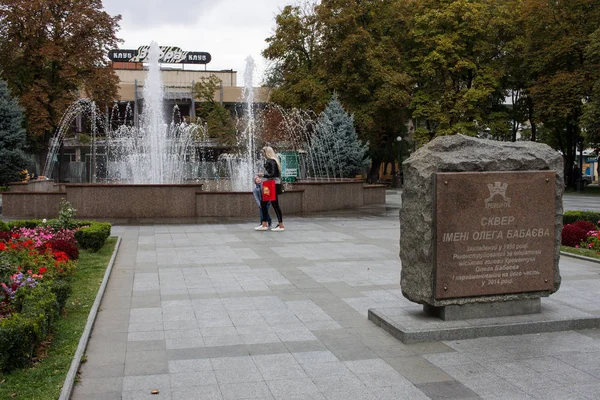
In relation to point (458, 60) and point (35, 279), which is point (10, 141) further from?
point (458, 60)

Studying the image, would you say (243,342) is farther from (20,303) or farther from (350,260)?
(350,260)

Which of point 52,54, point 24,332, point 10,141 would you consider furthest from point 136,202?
point 52,54

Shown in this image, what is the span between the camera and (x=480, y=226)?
6812mm

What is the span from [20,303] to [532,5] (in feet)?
136

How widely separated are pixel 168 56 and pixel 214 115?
2701cm

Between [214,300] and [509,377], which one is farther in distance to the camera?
[214,300]

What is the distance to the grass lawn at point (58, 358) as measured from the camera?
507 cm

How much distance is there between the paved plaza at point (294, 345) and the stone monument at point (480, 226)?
0.54m

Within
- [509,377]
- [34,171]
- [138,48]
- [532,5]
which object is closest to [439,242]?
[509,377]

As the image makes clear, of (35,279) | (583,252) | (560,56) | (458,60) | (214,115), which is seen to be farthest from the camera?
(214,115)

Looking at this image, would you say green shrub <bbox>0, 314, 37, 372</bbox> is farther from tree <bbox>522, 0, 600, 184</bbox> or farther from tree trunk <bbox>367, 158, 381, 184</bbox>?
tree trunk <bbox>367, 158, 381, 184</bbox>

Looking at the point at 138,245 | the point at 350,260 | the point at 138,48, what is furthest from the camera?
the point at 138,48

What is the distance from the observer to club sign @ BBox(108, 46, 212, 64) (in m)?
86.8

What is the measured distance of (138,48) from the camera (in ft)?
291
